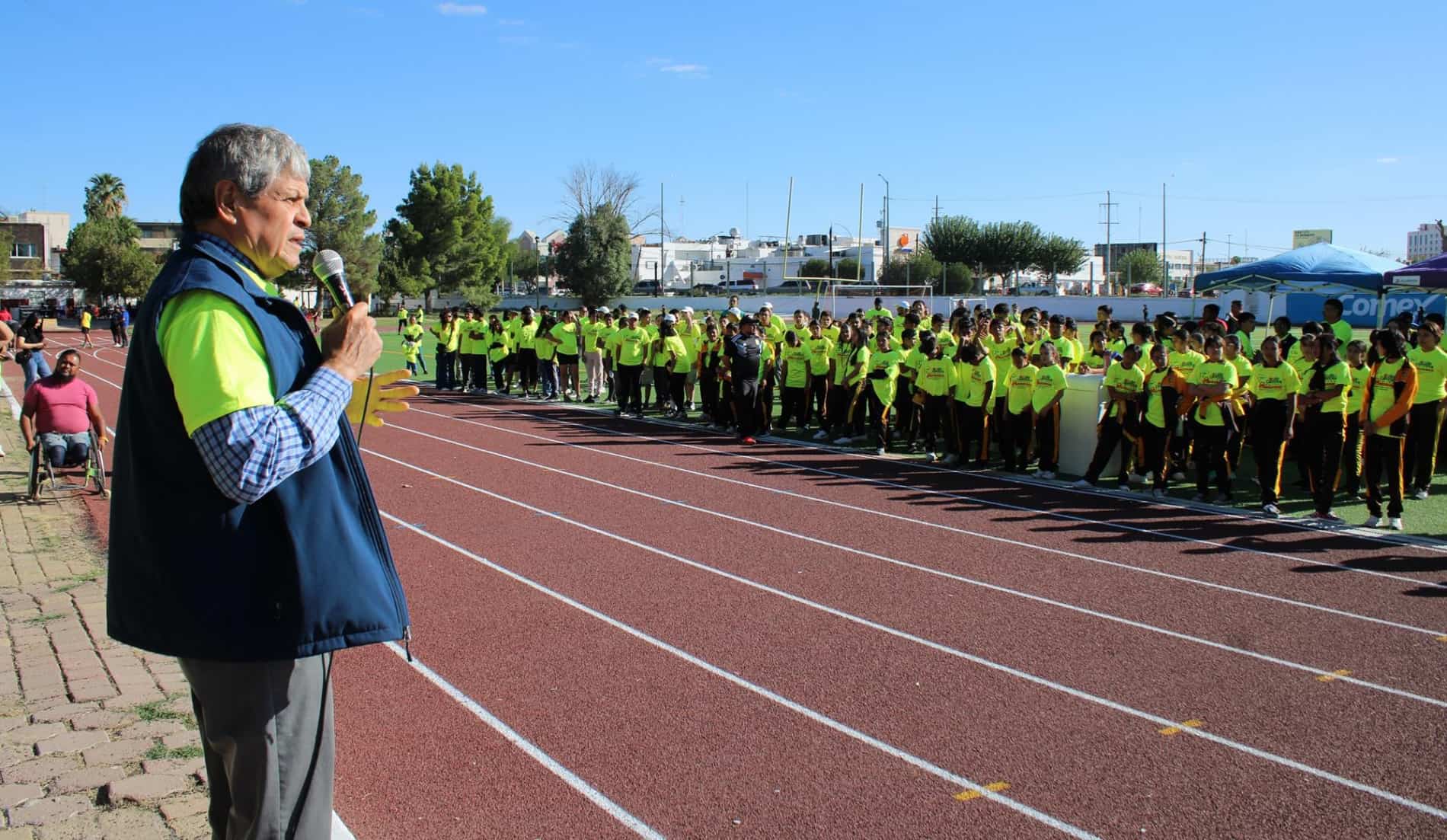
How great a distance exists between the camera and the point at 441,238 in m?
69.8

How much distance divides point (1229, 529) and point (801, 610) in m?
4.97

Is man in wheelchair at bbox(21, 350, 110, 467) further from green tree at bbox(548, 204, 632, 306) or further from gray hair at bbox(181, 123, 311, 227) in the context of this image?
green tree at bbox(548, 204, 632, 306)

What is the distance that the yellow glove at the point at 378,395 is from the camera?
9.12 feet

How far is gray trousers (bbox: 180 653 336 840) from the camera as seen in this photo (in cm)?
228

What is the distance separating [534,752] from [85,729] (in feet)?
6.79

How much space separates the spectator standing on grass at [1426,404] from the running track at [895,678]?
244 cm

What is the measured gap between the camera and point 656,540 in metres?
9.16

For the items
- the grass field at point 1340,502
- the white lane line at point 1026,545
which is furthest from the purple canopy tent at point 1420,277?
the white lane line at point 1026,545

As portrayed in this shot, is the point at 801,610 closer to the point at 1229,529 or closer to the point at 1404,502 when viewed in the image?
the point at 1229,529

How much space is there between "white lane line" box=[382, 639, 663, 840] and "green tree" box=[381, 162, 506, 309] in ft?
212

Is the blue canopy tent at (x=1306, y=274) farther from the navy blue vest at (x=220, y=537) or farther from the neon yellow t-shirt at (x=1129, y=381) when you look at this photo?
the navy blue vest at (x=220, y=537)

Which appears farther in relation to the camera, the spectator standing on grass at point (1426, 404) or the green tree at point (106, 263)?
the green tree at point (106, 263)

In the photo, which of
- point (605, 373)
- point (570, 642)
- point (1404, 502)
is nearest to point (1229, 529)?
point (1404, 502)

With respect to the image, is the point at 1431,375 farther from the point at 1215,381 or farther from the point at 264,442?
the point at 264,442
